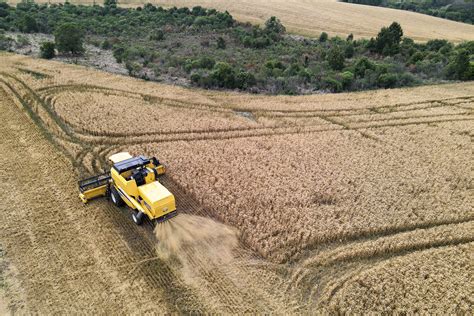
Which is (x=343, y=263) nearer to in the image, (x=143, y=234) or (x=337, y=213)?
(x=337, y=213)

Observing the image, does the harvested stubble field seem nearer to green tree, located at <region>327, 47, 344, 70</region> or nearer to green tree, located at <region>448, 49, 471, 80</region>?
green tree, located at <region>448, 49, 471, 80</region>

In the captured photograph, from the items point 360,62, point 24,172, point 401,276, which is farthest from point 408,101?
point 24,172

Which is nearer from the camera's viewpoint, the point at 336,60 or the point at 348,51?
the point at 336,60

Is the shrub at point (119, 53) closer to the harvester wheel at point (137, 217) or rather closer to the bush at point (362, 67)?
the bush at point (362, 67)

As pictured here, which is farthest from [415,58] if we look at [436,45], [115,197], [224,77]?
[115,197]

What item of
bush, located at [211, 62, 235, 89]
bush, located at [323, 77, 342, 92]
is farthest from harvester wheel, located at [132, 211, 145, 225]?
bush, located at [323, 77, 342, 92]

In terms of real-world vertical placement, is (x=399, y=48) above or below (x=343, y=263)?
above

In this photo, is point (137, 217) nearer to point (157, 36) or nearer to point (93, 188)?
point (93, 188)
